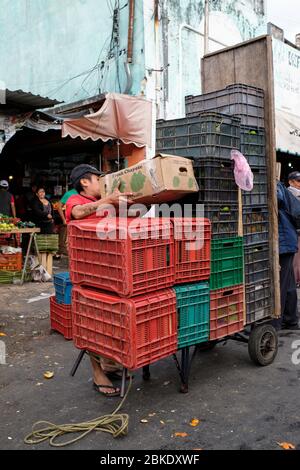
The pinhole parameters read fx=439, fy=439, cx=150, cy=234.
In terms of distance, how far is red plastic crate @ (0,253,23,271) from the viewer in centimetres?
866

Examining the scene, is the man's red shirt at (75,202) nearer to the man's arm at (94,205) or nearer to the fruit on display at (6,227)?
the man's arm at (94,205)

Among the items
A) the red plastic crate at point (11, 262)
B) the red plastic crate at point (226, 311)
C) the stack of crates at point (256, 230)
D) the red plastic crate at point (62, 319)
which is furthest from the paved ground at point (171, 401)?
the red plastic crate at point (11, 262)

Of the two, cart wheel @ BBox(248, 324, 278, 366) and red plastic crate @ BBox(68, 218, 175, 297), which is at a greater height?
red plastic crate @ BBox(68, 218, 175, 297)

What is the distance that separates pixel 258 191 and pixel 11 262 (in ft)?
19.3

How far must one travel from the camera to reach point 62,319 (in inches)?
213

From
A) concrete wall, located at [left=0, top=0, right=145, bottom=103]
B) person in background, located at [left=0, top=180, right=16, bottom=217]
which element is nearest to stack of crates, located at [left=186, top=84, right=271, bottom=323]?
person in background, located at [left=0, top=180, right=16, bottom=217]

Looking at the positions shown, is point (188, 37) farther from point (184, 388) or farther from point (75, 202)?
point (184, 388)

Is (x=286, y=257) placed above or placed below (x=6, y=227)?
below

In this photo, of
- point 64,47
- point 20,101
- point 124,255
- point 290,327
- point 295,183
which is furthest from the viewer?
point 64,47

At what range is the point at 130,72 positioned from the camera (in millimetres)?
10438

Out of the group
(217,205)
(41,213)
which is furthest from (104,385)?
(41,213)

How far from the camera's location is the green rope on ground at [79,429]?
3076 mm

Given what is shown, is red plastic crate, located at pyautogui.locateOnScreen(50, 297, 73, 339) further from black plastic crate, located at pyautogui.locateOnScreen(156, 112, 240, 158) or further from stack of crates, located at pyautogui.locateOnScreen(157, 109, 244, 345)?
black plastic crate, located at pyautogui.locateOnScreen(156, 112, 240, 158)

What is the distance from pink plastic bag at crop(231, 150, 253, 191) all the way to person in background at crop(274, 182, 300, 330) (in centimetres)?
148
